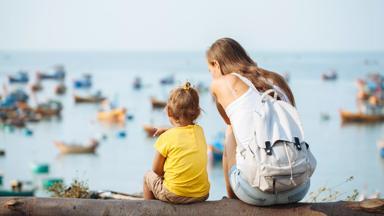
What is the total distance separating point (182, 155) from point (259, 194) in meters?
0.54

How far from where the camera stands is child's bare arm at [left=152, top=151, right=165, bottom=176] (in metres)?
4.91

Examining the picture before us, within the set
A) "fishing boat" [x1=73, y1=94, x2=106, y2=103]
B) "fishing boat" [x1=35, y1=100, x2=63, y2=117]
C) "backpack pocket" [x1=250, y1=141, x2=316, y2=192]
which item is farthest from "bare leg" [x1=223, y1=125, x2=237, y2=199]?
"fishing boat" [x1=73, y1=94, x2=106, y2=103]

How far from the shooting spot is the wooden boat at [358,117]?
40.5 meters

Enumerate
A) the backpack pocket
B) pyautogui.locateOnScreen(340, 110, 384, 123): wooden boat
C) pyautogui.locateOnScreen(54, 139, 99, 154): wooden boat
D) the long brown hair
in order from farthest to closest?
pyautogui.locateOnScreen(340, 110, 384, 123): wooden boat < pyautogui.locateOnScreen(54, 139, 99, 154): wooden boat < the long brown hair < the backpack pocket

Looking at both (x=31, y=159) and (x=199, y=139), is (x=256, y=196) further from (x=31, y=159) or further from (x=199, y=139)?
(x=31, y=159)

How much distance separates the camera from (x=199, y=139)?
491 cm

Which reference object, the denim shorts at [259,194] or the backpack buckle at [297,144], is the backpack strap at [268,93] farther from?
the denim shorts at [259,194]

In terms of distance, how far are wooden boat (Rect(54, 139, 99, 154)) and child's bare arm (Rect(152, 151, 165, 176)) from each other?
84.3 ft

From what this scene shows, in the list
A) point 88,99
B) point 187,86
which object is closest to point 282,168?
point 187,86

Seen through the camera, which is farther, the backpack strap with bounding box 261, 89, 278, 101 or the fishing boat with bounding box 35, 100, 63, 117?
the fishing boat with bounding box 35, 100, 63, 117

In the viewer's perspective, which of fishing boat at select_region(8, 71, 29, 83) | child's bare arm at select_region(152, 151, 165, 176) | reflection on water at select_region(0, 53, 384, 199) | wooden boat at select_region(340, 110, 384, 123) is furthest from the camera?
fishing boat at select_region(8, 71, 29, 83)

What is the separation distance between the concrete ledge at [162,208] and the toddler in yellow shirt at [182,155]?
3.8 inches

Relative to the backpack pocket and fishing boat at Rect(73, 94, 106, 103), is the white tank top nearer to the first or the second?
the backpack pocket

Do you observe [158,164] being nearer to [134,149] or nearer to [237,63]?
[237,63]
